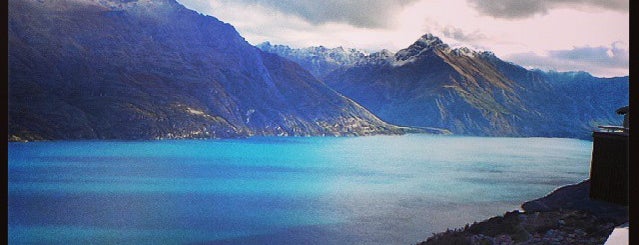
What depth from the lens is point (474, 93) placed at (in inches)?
5423

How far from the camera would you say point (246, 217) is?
25.2 metres

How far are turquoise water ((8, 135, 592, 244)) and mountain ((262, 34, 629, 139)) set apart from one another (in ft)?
205

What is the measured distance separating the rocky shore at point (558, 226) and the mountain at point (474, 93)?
102 metres

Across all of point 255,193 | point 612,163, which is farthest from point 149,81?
point 612,163

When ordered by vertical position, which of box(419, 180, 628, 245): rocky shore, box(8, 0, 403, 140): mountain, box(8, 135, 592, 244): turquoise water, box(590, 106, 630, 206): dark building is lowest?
box(8, 135, 592, 244): turquoise water

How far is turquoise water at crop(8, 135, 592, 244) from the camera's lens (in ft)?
72.0

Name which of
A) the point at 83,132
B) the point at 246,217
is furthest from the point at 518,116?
the point at 246,217

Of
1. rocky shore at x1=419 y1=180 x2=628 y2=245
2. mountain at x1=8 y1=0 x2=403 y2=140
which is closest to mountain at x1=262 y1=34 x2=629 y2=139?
mountain at x1=8 y1=0 x2=403 y2=140

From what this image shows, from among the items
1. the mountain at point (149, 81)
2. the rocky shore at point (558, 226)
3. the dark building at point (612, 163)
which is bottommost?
the rocky shore at point (558, 226)

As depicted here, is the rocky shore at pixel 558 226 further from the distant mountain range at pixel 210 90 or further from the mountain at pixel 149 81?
the mountain at pixel 149 81

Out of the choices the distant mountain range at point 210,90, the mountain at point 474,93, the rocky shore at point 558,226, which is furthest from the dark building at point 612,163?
the mountain at point 474,93

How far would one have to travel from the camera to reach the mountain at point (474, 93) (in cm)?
12306

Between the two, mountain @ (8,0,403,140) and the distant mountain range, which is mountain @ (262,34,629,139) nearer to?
the distant mountain range

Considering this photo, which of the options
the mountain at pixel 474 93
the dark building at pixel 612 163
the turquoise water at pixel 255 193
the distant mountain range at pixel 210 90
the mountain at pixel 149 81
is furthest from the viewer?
the mountain at pixel 474 93
